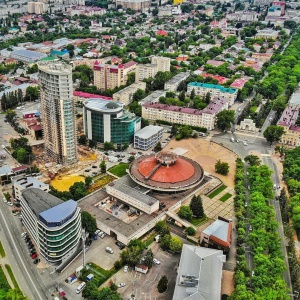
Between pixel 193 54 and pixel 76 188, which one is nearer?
pixel 76 188

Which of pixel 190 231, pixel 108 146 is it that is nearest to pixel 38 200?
pixel 190 231

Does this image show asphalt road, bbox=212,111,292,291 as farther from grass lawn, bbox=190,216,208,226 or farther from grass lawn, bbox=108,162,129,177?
grass lawn, bbox=108,162,129,177

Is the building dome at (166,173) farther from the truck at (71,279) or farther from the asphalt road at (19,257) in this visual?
the asphalt road at (19,257)

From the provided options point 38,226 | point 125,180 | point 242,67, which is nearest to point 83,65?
point 242,67

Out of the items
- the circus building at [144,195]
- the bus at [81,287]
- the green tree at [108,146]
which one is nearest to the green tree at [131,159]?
the circus building at [144,195]

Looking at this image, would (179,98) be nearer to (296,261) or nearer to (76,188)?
(76,188)

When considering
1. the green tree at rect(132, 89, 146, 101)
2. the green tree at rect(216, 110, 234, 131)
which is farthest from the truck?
the green tree at rect(132, 89, 146, 101)
